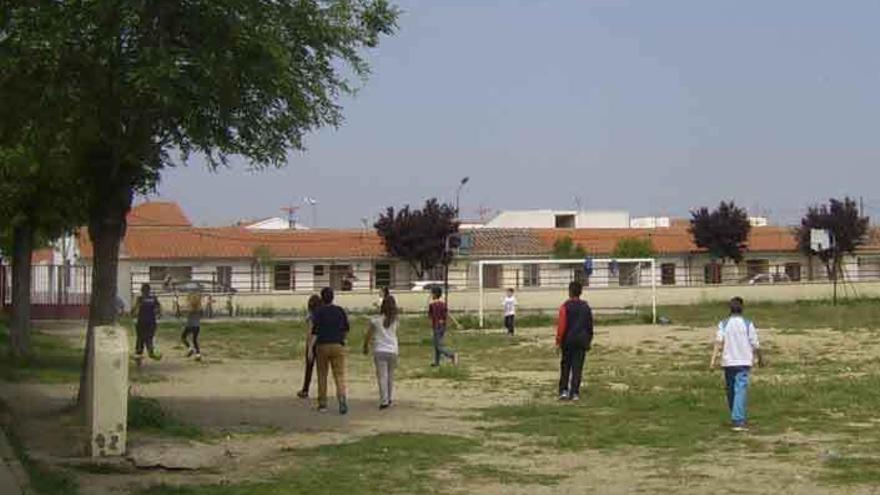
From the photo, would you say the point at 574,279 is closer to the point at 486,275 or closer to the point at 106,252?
the point at 486,275

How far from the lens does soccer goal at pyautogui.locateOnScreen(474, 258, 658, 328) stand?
54.5m

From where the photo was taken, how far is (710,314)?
5231cm

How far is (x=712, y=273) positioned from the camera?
78938 millimetres

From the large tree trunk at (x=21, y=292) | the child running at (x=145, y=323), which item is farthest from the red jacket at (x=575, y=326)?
the large tree trunk at (x=21, y=292)

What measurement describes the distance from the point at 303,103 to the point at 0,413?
5.29m

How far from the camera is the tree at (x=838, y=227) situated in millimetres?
76875

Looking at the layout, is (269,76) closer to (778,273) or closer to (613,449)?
(613,449)

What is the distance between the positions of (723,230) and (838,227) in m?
7.31

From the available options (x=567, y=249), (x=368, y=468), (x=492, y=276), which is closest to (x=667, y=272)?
(x=567, y=249)

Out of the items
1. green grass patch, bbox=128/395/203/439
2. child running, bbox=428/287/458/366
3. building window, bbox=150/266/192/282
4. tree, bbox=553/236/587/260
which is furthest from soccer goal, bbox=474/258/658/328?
green grass patch, bbox=128/395/203/439

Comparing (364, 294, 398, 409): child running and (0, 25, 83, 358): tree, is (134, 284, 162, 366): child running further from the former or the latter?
(364, 294, 398, 409): child running

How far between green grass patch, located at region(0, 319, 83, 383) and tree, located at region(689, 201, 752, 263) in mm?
50498

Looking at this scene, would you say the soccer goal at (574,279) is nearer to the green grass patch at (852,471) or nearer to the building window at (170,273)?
the building window at (170,273)

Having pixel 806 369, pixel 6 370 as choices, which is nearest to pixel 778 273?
pixel 806 369
